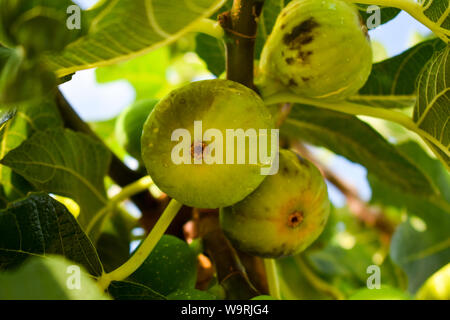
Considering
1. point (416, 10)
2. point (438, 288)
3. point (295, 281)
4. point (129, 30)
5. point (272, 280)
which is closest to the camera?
point (129, 30)

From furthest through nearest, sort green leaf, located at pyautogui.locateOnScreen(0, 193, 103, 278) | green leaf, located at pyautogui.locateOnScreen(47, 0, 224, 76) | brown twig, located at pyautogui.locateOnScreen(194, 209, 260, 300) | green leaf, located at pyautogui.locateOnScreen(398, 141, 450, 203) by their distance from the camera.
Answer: green leaf, located at pyautogui.locateOnScreen(398, 141, 450, 203), brown twig, located at pyautogui.locateOnScreen(194, 209, 260, 300), green leaf, located at pyautogui.locateOnScreen(0, 193, 103, 278), green leaf, located at pyautogui.locateOnScreen(47, 0, 224, 76)

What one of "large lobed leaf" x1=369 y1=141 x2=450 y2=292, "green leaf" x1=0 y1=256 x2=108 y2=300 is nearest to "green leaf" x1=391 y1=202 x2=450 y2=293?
"large lobed leaf" x1=369 y1=141 x2=450 y2=292

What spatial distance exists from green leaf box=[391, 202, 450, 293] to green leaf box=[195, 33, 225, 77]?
104 cm

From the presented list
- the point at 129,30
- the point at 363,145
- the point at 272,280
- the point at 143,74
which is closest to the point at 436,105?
the point at 363,145

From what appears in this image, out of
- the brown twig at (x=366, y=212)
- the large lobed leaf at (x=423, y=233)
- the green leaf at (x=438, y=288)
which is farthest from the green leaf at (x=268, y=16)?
the brown twig at (x=366, y=212)

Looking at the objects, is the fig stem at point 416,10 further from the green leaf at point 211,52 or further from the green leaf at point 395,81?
the green leaf at point 211,52

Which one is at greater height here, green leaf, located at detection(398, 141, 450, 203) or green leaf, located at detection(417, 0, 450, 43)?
green leaf, located at detection(417, 0, 450, 43)

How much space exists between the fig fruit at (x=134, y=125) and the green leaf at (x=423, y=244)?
3.67 ft

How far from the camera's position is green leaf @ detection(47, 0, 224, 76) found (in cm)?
78

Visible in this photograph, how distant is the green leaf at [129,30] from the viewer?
0.78 metres

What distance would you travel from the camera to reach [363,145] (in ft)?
4.99

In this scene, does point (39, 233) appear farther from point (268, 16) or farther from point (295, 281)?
point (295, 281)

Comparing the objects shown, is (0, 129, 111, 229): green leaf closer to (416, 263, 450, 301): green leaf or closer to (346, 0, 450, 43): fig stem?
(346, 0, 450, 43): fig stem

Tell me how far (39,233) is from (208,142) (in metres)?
0.34
